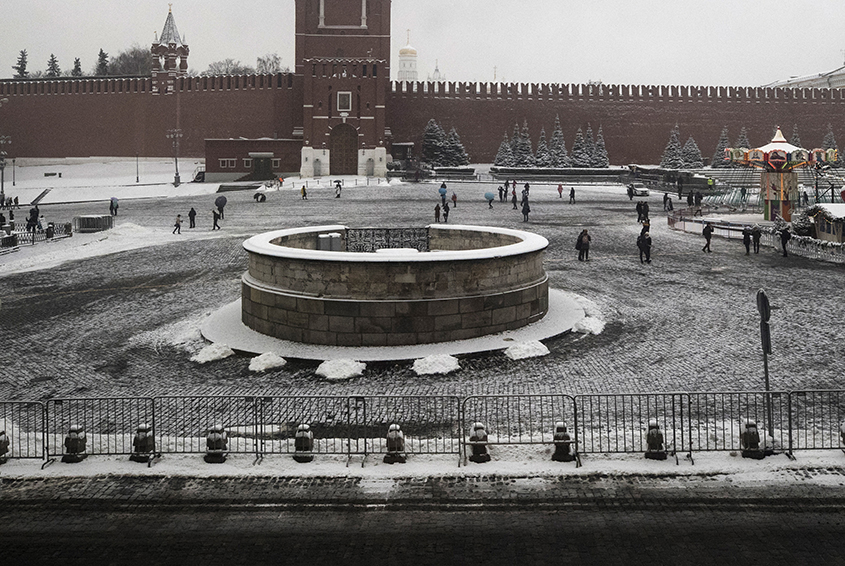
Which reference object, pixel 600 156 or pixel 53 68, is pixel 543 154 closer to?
pixel 600 156

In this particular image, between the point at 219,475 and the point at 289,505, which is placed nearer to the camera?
the point at 289,505

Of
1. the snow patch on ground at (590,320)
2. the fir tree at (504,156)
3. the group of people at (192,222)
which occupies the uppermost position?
the fir tree at (504,156)

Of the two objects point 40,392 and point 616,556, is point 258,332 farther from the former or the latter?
point 616,556

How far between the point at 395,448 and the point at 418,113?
5087cm

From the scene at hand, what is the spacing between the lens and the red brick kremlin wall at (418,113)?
5647 centimetres

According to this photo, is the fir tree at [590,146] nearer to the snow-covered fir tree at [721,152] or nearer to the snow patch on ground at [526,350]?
the snow-covered fir tree at [721,152]

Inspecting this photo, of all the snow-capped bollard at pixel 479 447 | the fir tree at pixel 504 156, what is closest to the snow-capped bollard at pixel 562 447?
the snow-capped bollard at pixel 479 447

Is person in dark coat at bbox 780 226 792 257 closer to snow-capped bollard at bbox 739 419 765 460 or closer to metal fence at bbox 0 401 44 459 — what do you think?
snow-capped bollard at bbox 739 419 765 460

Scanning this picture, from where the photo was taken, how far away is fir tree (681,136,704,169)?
54844mm

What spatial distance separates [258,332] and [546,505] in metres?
7.20

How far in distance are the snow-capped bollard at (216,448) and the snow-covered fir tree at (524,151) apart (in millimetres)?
46910

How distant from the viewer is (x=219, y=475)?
22.8 feet

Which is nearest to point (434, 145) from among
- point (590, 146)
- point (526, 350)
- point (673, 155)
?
point (590, 146)

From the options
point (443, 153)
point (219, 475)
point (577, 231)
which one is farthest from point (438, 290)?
point (443, 153)
